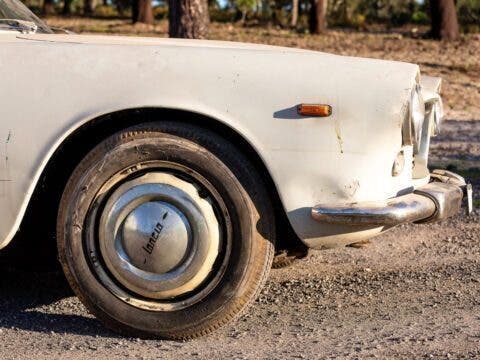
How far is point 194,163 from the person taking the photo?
13.7ft

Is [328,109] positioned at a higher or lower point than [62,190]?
higher

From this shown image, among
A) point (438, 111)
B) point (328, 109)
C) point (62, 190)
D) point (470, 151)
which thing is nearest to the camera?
point (328, 109)

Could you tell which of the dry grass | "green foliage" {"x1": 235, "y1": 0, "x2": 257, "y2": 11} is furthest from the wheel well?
"green foliage" {"x1": 235, "y1": 0, "x2": 257, "y2": 11}

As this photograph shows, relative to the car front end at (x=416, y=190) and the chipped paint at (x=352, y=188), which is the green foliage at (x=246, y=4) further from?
the chipped paint at (x=352, y=188)

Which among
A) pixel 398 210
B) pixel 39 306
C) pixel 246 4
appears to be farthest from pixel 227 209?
pixel 246 4

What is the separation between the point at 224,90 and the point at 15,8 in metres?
1.46

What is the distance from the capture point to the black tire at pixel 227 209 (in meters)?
4.18

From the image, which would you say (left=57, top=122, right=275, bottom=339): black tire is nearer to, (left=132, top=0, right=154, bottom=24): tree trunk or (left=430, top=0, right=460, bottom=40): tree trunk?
(left=430, top=0, right=460, bottom=40): tree trunk

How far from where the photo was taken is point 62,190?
14.8ft

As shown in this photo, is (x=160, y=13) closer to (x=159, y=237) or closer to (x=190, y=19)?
(x=190, y=19)

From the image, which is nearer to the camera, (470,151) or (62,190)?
(62,190)

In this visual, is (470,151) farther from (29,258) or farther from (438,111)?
(29,258)

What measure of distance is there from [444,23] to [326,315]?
751 inches

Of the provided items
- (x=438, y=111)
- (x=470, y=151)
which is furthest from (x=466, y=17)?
(x=438, y=111)
